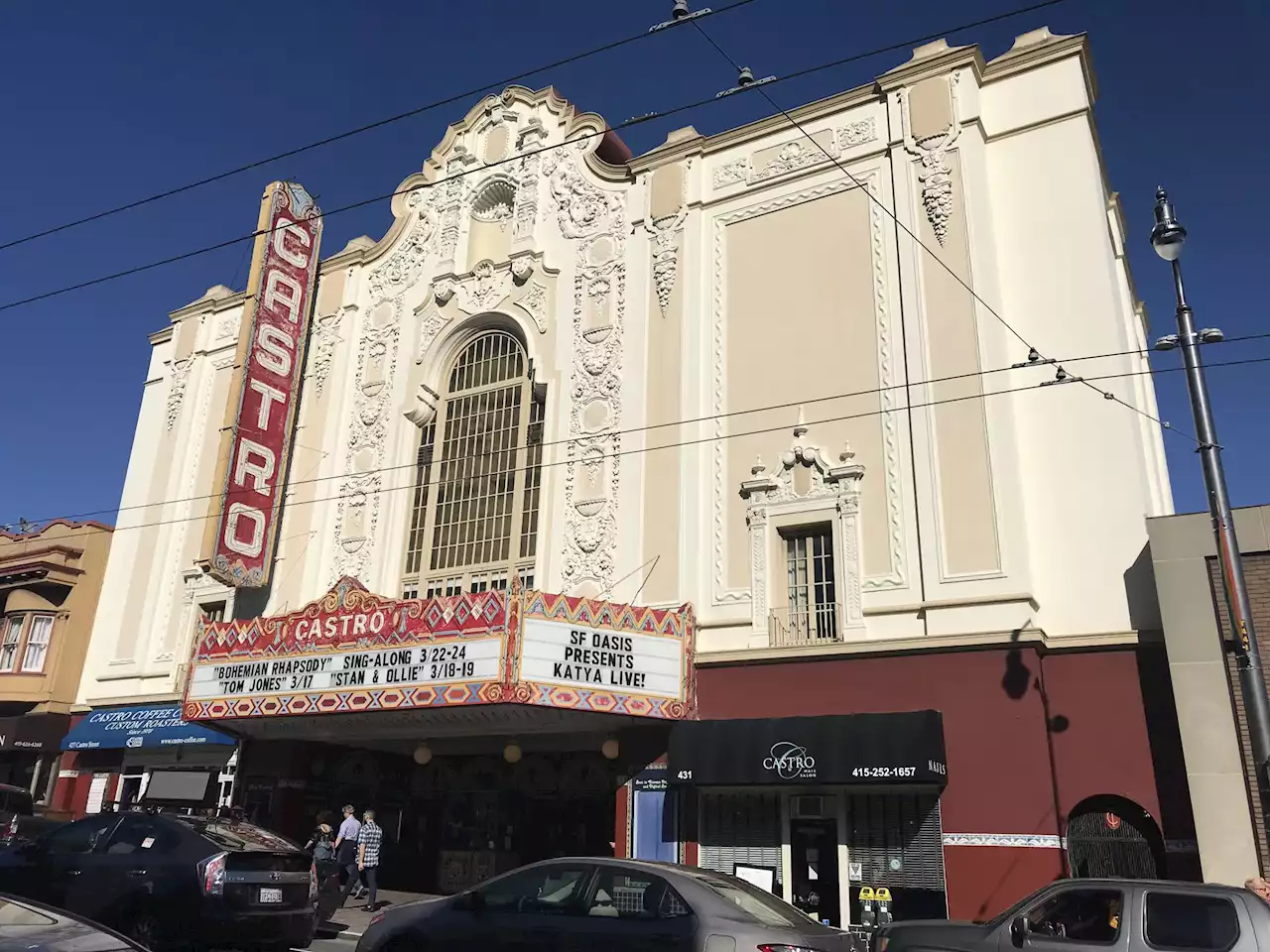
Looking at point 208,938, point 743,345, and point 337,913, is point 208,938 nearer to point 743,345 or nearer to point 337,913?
point 337,913

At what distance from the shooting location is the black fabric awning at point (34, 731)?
80.7ft

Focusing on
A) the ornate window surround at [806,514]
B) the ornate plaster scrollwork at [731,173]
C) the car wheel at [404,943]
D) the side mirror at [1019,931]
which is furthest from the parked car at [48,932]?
the ornate plaster scrollwork at [731,173]

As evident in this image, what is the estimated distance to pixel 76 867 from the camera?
9.88 m

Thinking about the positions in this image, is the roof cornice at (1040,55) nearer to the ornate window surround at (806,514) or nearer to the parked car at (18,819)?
the ornate window surround at (806,514)

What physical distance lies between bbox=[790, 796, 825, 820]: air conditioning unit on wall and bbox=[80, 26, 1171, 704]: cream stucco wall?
2678mm

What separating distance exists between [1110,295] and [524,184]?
13.2 metres

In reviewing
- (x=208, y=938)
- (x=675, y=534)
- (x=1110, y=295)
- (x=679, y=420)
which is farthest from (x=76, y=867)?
(x=1110, y=295)

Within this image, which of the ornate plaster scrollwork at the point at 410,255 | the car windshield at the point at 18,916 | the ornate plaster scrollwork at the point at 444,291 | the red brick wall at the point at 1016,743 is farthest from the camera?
the ornate plaster scrollwork at the point at 410,255

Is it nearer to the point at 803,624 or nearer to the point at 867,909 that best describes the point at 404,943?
the point at 867,909

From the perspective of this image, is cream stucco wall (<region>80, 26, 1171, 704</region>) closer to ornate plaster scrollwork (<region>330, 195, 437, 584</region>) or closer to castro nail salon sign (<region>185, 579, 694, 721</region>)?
ornate plaster scrollwork (<region>330, 195, 437, 584</region>)

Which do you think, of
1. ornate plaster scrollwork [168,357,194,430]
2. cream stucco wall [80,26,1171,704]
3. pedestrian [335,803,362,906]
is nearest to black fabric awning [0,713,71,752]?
cream stucco wall [80,26,1171,704]

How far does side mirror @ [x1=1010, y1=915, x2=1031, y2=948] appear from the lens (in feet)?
24.8

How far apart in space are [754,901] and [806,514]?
9973 mm

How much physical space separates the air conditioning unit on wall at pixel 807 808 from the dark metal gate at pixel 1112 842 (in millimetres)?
3512
